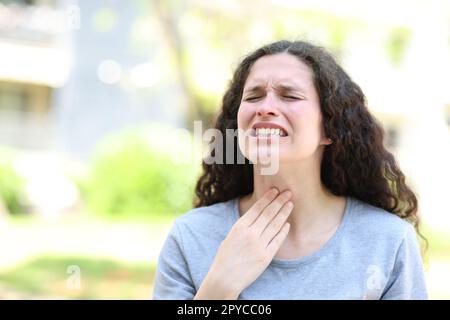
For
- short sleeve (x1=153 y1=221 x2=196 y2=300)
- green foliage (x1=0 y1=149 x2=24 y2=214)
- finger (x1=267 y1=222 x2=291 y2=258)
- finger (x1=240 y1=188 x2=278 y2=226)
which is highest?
finger (x1=240 y1=188 x2=278 y2=226)

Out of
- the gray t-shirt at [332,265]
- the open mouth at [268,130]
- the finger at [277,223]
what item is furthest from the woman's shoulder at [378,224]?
the open mouth at [268,130]

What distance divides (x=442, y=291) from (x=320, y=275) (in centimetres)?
463

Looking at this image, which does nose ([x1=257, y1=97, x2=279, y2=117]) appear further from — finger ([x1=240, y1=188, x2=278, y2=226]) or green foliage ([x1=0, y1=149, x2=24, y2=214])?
green foliage ([x1=0, y1=149, x2=24, y2=214])

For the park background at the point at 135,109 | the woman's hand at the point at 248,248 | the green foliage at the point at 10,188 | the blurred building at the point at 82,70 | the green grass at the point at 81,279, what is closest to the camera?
the woman's hand at the point at 248,248

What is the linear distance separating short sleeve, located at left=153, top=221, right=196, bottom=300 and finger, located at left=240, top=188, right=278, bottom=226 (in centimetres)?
23

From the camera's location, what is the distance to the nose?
1.93 meters

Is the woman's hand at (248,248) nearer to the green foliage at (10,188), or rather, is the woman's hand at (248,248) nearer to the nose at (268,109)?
the nose at (268,109)

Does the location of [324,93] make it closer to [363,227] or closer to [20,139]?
[363,227]

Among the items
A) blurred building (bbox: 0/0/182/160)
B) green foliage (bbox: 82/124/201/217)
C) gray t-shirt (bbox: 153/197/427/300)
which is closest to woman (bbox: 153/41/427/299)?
gray t-shirt (bbox: 153/197/427/300)

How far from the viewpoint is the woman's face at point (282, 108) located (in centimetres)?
194

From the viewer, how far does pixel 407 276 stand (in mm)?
1917

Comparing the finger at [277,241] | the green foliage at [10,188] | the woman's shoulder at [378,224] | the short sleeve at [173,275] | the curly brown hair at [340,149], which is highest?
the curly brown hair at [340,149]

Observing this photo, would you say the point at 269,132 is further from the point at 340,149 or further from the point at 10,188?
the point at 10,188

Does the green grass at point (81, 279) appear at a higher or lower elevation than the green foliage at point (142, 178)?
lower
